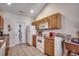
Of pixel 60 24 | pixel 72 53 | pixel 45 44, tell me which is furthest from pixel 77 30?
pixel 45 44

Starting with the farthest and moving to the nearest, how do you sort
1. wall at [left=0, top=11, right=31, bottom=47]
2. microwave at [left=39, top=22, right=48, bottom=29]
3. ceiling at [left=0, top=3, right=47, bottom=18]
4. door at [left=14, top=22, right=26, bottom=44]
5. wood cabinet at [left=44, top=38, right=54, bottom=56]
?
microwave at [left=39, top=22, right=48, bottom=29]
wood cabinet at [left=44, top=38, right=54, bottom=56]
door at [left=14, top=22, right=26, bottom=44]
wall at [left=0, top=11, right=31, bottom=47]
ceiling at [left=0, top=3, right=47, bottom=18]

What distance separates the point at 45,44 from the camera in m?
3.98

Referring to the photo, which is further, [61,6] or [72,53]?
[61,6]

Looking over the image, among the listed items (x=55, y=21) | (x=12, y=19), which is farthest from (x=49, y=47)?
(x=12, y=19)

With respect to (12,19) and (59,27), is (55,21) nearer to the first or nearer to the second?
(59,27)

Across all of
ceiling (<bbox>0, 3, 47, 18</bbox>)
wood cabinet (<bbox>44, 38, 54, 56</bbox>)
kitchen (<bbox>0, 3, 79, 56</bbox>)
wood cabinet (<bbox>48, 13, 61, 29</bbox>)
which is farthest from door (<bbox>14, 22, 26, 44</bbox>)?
wood cabinet (<bbox>48, 13, 61, 29</bbox>)

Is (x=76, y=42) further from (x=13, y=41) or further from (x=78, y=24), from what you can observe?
(x=13, y=41)

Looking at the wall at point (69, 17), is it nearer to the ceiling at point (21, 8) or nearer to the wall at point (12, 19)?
the ceiling at point (21, 8)

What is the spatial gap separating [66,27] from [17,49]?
162 centimetres

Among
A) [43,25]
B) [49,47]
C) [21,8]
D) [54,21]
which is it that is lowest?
[49,47]

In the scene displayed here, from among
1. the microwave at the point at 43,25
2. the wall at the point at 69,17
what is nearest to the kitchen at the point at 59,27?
the wall at the point at 69,17

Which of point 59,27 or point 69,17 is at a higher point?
point 69,17

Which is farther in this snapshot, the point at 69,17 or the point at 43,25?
the point at 43,25

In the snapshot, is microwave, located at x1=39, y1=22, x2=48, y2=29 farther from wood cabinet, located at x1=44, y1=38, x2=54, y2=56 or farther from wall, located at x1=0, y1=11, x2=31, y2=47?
wall, located at x1=0, y1=11, x2=31, y2=47
